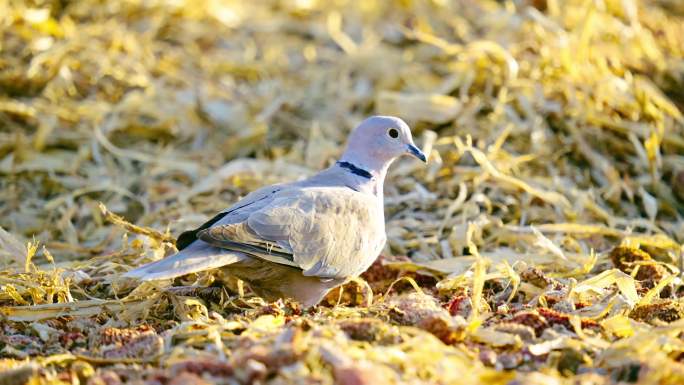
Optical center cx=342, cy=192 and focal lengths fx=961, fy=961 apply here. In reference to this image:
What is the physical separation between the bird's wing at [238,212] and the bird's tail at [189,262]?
0.04 metres

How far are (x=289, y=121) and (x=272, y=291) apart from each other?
88.3 inches

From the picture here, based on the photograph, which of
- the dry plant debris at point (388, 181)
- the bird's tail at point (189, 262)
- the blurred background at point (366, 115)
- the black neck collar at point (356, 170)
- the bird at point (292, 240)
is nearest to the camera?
the dry plant debris at point (388, 181)

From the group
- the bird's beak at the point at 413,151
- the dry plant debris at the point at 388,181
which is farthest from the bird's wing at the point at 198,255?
the bird's beak at the point at 413,151

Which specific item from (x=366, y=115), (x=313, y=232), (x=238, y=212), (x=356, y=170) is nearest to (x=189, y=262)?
(x=238, y=212)

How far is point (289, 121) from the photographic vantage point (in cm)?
564

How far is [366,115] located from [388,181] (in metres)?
0.87

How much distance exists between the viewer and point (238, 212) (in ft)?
11.1

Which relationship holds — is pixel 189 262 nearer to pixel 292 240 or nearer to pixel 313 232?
pixel 292 240

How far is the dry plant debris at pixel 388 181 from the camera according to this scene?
9.00 ft

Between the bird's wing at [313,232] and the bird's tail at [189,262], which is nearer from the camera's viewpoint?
the bird's tail at [189,262]

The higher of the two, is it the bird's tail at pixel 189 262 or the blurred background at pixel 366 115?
the bird's tail at pixel 189 262

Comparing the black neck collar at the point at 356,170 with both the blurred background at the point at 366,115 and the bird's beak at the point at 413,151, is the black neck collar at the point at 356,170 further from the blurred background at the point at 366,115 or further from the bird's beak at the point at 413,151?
the blurred background at the point at 366,115

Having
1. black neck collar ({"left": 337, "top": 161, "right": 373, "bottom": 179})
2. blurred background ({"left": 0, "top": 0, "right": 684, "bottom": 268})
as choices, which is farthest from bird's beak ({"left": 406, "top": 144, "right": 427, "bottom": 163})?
blurred background ({"left": 0, "top": 0, "right": 684, "bottom": 268})

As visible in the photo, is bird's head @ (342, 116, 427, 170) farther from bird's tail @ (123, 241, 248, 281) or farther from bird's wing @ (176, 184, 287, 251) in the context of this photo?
bird's tail @ (123, 241, 248, 281)
